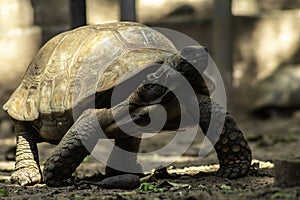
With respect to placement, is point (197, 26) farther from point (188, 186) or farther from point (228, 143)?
point (188, 186)

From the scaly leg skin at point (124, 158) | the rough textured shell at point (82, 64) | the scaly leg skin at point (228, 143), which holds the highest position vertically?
the rough textured shell at point (82, 64)

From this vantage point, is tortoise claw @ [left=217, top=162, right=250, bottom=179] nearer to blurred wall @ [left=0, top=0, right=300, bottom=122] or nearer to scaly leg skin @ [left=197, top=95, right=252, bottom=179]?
scaly leg skin @ [left=197, top=95, right=252, bottom=179]

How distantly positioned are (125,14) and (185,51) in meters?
3.68

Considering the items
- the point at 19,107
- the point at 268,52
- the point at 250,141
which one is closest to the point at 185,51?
the point at 19,107

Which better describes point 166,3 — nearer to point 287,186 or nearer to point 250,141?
point 250,141

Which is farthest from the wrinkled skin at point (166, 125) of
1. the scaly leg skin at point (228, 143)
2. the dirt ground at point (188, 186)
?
the dirt ground at point (188, 186)

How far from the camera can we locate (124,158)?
472 centimetres

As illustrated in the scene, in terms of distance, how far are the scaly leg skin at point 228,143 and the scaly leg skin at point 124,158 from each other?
61 cm

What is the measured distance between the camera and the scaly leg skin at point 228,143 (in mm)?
4148

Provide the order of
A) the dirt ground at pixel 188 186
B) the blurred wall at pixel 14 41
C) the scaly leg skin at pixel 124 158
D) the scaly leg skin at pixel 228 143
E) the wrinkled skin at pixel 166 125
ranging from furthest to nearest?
the blurred wall at pixel 14 41, the scaly leg skin at pixel 124 158, the scaly leg skin at pixel 228 143, the wrinkled skin at pixel 166 125, the dirt ground at pixel 188 186

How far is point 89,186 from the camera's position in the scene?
404 cm

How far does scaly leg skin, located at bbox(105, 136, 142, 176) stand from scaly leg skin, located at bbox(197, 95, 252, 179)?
61 cm

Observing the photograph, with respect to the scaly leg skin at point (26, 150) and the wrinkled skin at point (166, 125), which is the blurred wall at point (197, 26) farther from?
the wrinkled skin at point (166, 125)

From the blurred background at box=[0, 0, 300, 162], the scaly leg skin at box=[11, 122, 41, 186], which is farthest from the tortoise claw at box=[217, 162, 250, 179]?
the blurred background at box=[0, 0, 300, 162]
